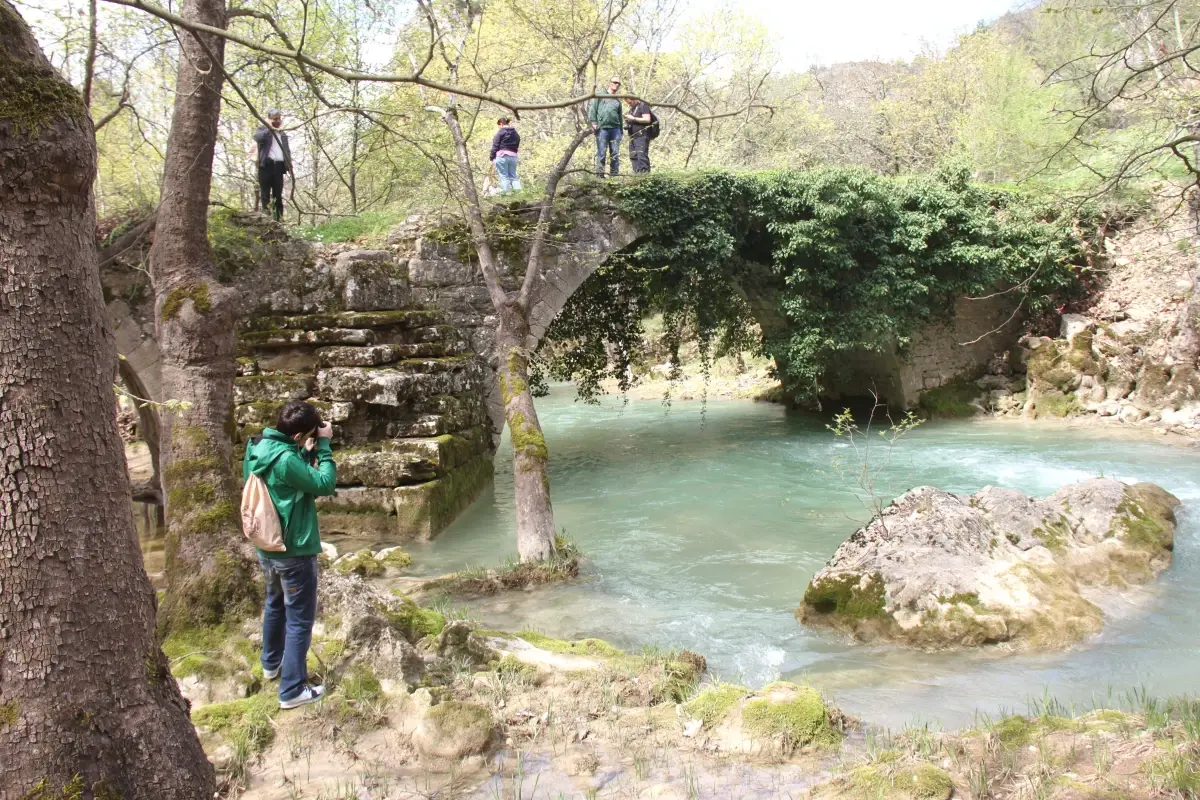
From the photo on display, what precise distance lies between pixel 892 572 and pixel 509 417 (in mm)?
3282

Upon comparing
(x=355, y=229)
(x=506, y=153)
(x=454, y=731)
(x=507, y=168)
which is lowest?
(x=454, y=731)

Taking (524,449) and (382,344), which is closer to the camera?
(524,449)

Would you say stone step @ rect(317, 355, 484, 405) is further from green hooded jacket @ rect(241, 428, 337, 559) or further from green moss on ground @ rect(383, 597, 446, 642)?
green hooded jacket @ rect(241, 428, 337, 559)

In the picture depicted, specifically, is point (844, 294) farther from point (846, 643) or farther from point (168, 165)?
point (168, 165)

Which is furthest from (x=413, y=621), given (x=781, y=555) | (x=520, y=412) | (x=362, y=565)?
(x=781, y=555)

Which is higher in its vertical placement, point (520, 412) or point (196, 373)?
point (196, 373)

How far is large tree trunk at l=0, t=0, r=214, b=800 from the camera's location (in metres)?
1.91

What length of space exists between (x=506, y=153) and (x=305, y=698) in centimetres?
806

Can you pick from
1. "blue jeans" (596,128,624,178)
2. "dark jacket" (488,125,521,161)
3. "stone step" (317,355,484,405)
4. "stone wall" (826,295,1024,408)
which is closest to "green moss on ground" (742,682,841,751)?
"stone step" (317,355,484,405)

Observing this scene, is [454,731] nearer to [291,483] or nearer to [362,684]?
[362,684]

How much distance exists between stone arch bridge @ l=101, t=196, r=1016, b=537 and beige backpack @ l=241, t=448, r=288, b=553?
3.38 meters

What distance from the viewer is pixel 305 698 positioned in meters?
3.11

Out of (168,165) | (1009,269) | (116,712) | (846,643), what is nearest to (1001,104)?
(1009,269)

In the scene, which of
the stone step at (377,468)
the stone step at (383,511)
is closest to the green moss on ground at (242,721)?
the stone step at (383,511)
